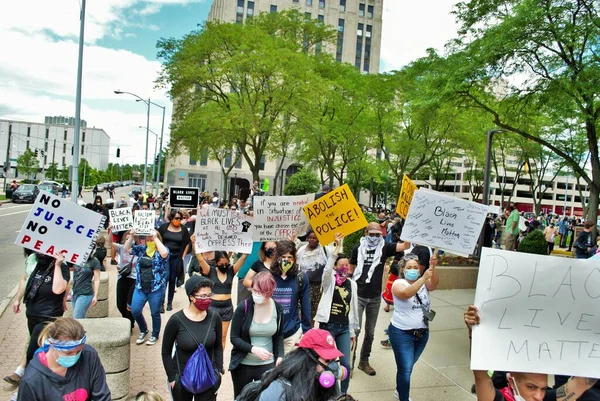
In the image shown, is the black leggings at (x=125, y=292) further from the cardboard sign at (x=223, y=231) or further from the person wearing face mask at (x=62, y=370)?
the person wearing face mask at (x=62, y=370)

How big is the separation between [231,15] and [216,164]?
2229 cm

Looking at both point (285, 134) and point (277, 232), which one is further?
point (285, 134)

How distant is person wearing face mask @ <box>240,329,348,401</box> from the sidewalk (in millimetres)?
2884

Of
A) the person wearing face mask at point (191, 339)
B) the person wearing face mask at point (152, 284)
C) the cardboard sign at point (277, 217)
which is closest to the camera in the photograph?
the person wearing face mask at point (191, 339)

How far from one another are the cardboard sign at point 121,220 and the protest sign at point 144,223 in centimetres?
103

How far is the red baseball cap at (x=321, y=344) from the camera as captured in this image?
9.14 ft

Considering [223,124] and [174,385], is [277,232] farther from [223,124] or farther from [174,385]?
[223,124]

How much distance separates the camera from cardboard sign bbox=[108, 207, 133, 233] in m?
8.48

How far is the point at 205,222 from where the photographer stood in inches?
257

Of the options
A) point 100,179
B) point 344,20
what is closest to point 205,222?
point 344,20

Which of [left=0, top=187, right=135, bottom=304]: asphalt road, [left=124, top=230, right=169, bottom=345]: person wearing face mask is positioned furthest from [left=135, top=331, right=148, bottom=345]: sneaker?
[left=0, top=187, right=135, bottom=304]: asphalt road

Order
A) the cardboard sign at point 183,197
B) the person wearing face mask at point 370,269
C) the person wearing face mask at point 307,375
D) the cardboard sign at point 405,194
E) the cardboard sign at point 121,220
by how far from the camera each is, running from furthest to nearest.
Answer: the cardboard sign at point 183,197, the cardboard sign at point 121,220, the cardboard sign at point 405,194, the person wearing face mask at point 370,269, the person wearing face mask at point 307,375

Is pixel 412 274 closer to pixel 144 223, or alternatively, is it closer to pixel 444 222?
pixel 444 222

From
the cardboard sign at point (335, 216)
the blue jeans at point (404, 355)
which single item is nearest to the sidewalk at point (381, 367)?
the blue jeans at point (404, 355)
